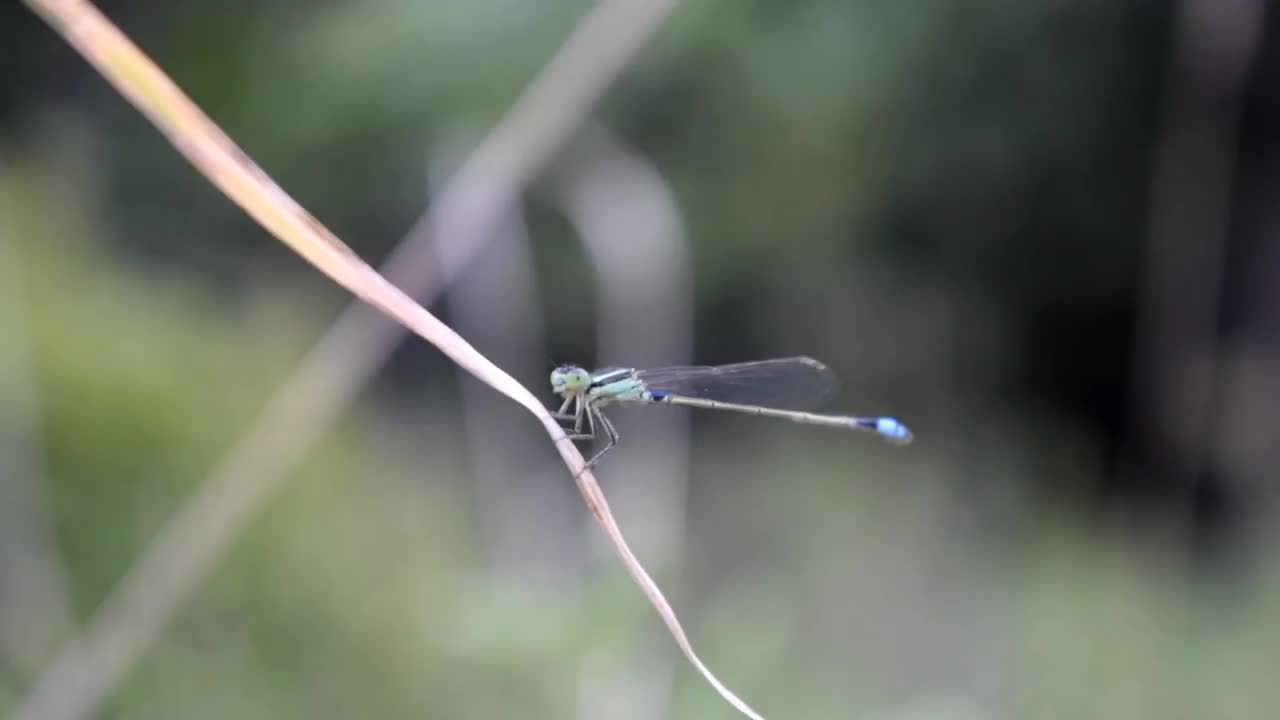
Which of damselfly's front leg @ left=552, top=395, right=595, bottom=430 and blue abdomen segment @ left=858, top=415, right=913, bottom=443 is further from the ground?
blue abdomen segment @ left=858, top=415, right=913, bottom=443

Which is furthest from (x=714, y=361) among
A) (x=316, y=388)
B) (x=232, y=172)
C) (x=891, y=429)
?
(x=232, y=172)

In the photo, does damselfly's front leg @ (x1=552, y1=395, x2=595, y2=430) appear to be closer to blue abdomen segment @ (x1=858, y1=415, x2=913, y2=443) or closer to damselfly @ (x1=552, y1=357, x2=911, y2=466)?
damselfly @ (x1=552, y1=357, x2=911, y2=466)

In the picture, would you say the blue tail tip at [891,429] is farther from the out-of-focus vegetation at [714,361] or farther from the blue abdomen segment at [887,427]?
the out-of-focus vegetation at [714,361]

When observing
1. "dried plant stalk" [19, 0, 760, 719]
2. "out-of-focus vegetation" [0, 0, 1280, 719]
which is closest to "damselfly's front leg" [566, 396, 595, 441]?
"dried plant stalk" [19, 0, 760, 719]

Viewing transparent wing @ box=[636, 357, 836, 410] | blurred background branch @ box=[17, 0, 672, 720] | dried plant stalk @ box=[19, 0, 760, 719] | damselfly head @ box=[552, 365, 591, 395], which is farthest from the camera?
transparent wing @ box=[636, 357, 836, 410]

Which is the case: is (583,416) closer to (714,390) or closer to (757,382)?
(714,390)

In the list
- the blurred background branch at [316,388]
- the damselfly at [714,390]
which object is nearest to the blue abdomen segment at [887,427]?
the damselfly at [714,390]
